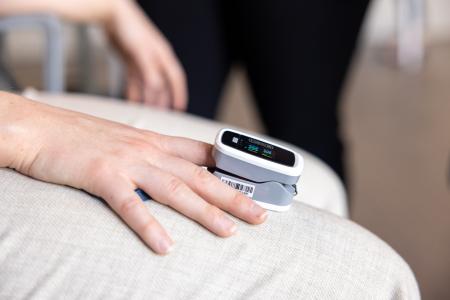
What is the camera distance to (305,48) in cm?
127

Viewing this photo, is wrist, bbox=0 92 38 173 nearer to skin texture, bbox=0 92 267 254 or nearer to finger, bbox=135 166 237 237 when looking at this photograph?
skin texture, bbox=0 92 267 254

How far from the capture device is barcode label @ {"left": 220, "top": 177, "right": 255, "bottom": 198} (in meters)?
0.66

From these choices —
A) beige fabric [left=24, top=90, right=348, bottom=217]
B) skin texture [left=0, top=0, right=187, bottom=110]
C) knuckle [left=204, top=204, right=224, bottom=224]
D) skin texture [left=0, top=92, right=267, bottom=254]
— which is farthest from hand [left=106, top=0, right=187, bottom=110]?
knuckle [left=204, top=204, right=224, bottom=224]

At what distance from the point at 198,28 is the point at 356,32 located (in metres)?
0.31

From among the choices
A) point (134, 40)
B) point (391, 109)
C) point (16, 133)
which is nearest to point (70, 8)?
point (134, 40)

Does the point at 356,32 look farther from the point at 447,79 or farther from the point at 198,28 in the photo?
the point at 447,79

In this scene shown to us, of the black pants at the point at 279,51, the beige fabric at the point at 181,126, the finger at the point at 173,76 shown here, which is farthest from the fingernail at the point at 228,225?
the black pants at the point at 279,51

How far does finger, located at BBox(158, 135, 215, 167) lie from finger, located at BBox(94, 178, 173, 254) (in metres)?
0.08

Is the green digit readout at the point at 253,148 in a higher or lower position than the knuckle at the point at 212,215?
higher

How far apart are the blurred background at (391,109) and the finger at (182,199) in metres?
0.66

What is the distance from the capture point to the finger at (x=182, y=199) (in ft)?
1.99

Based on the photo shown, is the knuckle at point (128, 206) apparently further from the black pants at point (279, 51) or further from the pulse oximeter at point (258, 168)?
the black pants at point (279, 51)

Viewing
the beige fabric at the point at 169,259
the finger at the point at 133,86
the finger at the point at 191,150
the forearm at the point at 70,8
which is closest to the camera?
the beige fabric at the point at 169,259

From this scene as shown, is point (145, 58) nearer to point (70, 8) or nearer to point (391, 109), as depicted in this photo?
point (70, 8)
